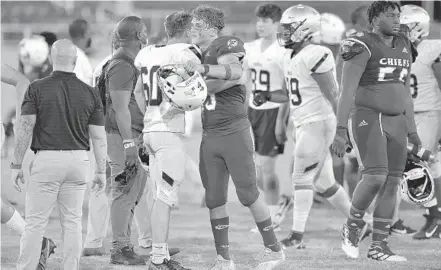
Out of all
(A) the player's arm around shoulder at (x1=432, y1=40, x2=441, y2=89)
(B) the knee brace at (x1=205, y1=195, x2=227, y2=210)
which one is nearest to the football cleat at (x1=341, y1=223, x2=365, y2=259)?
(B) the knee brace at (x1=205, y1=195, x2=227, y2=210)

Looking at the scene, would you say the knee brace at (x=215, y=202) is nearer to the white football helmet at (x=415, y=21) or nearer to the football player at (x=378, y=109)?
the football player at (x=378, y=109)

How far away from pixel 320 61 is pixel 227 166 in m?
1.46

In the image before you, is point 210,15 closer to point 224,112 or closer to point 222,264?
point 224,112

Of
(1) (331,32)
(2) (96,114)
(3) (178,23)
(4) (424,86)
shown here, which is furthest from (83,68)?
(4) (424,86)

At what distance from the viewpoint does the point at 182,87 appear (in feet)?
19.0

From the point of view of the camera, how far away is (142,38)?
6688mm

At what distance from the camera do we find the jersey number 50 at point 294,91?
24.6 ft

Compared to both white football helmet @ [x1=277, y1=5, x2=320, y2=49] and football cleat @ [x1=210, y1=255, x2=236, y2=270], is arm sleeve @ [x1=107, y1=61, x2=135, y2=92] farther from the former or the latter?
white football helmet @ [x1=277, y1=5, x2=320, y2=49]

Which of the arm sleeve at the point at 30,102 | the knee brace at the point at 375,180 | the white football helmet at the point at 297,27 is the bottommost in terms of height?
the knee brace at the point at 375,180

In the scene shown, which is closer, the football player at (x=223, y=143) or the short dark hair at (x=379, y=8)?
the football player at (x=223, y=143)

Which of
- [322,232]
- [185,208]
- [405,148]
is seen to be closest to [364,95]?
[405,148]

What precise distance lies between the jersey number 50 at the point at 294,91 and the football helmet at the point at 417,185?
103 cm

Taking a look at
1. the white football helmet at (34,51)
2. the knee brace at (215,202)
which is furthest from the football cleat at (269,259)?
the white football helmet at (34,51)

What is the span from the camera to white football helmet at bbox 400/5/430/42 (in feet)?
26.2
